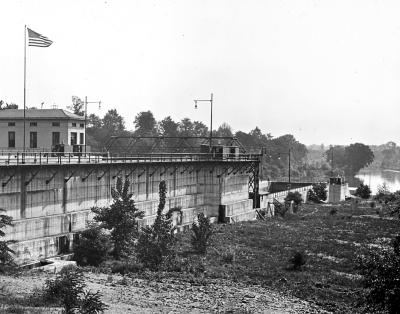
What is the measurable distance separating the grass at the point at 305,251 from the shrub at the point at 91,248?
6.76m

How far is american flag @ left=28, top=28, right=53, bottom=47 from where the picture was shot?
37.8 m

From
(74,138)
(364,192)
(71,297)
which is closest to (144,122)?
(364,192)

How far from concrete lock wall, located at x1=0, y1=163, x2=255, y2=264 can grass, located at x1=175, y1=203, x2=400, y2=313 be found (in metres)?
4.91

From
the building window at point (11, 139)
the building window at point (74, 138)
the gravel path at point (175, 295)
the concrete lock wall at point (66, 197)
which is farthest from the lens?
the building window at point (74, 138)

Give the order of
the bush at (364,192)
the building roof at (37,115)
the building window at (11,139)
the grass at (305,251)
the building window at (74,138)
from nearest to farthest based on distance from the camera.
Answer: the grass at (305,251), the building roof at (37,115), the building window at (11,139), the building window at (74,138), the bush at (364,192)

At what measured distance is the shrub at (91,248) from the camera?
31.2 metres

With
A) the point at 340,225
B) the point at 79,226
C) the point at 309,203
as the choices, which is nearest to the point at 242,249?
the point at 79,226

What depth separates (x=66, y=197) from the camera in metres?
34.8

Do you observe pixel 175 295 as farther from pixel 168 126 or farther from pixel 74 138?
pixel 168 126

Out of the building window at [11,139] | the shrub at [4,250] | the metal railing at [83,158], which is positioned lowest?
the shrub at [4,250]

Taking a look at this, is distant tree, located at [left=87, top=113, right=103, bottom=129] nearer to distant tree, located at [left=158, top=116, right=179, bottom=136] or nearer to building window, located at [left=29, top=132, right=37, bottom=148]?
distant tree, located at [left=158, top=116, right=179, bottom=136]

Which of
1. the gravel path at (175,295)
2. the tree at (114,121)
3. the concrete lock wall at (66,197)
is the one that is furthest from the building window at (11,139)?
the tree at (114,121)

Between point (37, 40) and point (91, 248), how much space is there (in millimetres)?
16671

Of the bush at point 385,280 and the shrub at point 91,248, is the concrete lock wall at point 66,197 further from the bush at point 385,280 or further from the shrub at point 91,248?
the bush at point 385,280
